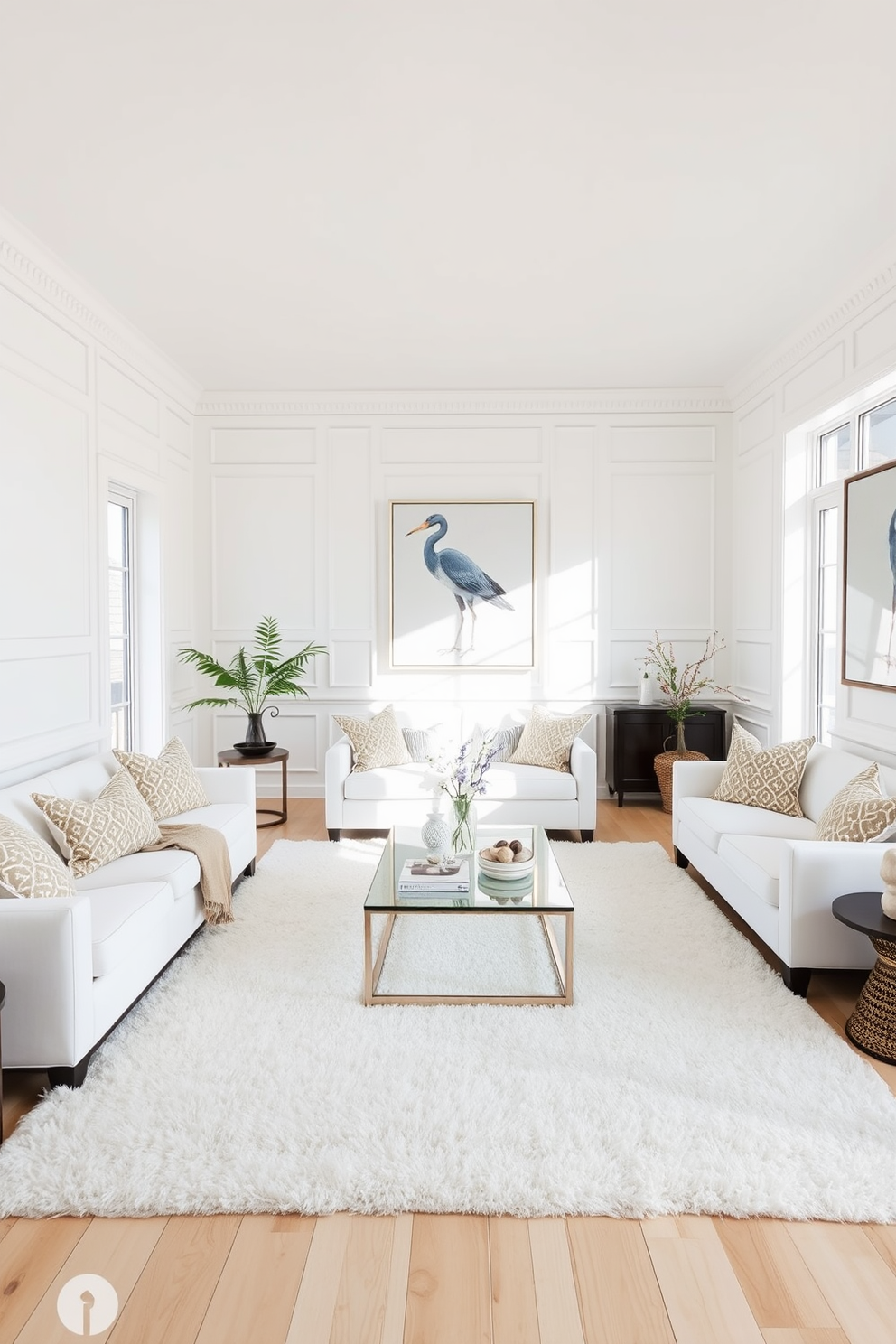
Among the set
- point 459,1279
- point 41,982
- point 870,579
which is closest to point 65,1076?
point 41,982

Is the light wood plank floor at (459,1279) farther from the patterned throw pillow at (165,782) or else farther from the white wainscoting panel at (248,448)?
the white wainscoting panel at (248,448)

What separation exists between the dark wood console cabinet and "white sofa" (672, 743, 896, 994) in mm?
1336

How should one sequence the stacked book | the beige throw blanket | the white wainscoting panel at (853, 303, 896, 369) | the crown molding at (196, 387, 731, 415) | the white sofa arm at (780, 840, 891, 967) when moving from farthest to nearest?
the crown molding at (196, 387, 731, 415)
the white wainscoting panel at (853, 303, 896, 369)
the beige throw blanket
the stacked book
the white sofa arm at (780, 840, 891, 967)

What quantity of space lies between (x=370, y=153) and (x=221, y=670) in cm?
330

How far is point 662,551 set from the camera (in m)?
5.84

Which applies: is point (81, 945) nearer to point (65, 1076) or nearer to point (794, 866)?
point (65, 1076)

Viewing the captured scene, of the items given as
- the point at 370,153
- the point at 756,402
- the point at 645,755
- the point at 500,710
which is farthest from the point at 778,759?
the point at 370,153

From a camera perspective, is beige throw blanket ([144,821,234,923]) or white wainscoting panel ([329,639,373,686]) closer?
beige throw blanket ([144,821,234,923])

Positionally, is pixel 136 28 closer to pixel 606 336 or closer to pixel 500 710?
pixel 606 336

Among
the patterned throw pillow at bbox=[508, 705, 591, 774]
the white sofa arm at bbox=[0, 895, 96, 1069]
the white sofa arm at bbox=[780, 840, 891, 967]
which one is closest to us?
the white sofa arm at bbox=[0, 895, 96, 1069]

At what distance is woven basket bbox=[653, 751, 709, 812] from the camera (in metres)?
5.34

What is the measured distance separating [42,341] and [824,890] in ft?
13.2

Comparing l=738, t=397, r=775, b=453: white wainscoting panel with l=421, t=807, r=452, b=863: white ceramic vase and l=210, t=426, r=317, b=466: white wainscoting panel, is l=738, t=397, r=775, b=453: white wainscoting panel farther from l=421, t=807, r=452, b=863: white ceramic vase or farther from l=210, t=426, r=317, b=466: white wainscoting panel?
l=421, t=807, r=452, b=863: white ceramic vase

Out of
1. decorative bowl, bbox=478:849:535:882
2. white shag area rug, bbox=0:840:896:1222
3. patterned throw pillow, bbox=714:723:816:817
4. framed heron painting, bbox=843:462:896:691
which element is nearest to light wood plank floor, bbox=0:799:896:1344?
white shag area rug, bbox=0:840:896:1222
